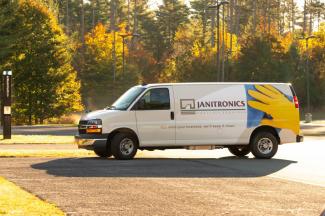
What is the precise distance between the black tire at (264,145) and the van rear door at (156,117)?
98.1 inches

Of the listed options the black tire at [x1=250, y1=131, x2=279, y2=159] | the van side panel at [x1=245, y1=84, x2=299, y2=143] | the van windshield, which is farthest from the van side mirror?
the black tire at [x1=250, y1=131, x2=279, y2=159]

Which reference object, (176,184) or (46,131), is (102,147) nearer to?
(176,184)

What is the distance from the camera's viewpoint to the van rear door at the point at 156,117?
2038 cm

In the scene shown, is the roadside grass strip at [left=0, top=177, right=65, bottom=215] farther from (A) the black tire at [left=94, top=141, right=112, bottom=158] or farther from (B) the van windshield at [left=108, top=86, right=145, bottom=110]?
(B) the van windshield at [left=108, top=86, right=145, bottom=110]

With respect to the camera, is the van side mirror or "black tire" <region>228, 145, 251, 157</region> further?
"black tire" <region>228, 145, 251, 157</region>

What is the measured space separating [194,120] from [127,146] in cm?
211

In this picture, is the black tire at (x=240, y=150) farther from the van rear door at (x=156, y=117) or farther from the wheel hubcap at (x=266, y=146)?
the van rear door at (x=156, y=117)

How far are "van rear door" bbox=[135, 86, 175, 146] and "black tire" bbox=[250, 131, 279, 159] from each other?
2493mm

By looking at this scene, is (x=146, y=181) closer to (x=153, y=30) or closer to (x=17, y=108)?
(x=17, y=108)

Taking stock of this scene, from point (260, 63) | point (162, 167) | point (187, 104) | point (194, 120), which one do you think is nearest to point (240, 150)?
point (194, 120)

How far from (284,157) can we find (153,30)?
10026 centimetres

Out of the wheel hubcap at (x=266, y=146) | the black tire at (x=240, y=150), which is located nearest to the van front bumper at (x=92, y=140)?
the black tire at (x=240, y=150)

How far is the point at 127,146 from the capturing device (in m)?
20.2

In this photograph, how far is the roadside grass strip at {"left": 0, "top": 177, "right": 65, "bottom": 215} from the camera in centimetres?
1023
